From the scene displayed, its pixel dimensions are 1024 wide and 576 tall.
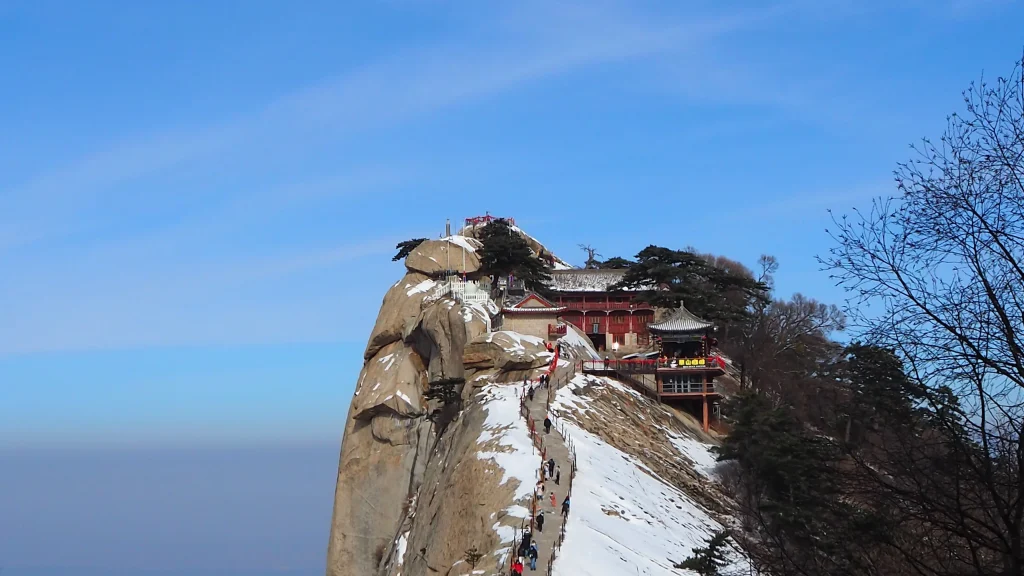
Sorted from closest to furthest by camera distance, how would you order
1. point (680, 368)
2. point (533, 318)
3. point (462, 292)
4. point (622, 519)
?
point (622, 519) < point (680, 368) < point (462, 292) < point (533, 318)

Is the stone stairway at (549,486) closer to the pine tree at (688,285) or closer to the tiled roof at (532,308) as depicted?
the tiled roof at (532,308)

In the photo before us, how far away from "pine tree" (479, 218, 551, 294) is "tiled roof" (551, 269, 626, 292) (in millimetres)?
1145

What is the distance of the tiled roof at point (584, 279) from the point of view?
8006 cm

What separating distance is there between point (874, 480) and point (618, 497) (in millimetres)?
26000

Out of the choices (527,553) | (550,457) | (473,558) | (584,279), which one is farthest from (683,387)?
(527,553)

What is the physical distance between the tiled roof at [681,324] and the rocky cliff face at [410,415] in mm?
9393

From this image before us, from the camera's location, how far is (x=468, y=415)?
4619 centimetres

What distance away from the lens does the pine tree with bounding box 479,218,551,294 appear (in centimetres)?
7862

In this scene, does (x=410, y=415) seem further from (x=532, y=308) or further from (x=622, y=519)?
(x=622, y=519)

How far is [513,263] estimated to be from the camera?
79.6m

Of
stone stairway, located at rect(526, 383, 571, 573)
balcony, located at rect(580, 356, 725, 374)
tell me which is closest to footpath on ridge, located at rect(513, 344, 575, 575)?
stone stairway, located at rect(526, 383, 571, 573)

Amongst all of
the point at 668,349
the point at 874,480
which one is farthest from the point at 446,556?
the point at 668,349

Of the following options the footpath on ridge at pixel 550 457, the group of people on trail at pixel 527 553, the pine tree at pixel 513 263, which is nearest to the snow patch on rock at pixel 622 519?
the footpath on ridge at pixel 550 457

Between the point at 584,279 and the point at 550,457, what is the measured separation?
46.4 metres
